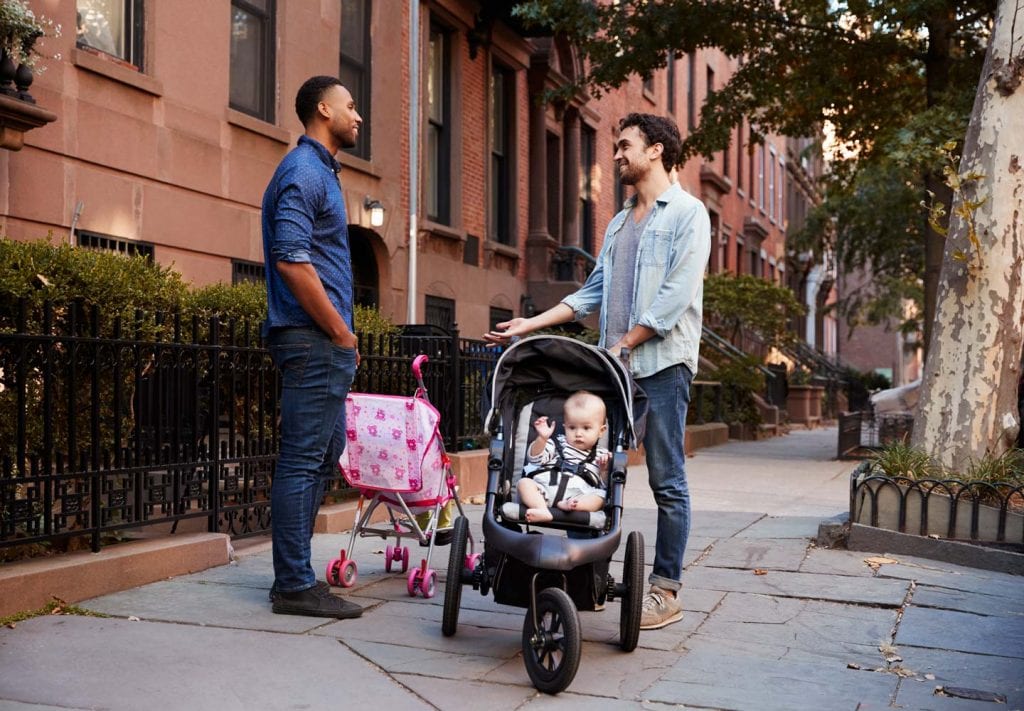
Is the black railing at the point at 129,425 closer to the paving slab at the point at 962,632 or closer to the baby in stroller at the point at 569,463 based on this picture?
the baby in stroller at the point at 569,463

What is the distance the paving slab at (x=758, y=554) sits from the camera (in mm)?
6996

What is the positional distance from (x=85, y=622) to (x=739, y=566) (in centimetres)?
358

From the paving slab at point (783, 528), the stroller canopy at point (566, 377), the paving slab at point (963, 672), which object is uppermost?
the stroller canopy at point (566, 377)

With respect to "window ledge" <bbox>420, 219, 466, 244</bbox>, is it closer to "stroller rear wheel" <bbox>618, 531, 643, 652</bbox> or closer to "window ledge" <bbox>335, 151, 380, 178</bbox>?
"window ledge" <bbox>335, 151, 380, 178</bbox>

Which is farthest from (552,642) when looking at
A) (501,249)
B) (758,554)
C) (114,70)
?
(501,249)

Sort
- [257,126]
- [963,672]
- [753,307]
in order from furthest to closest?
[753,307] < [257,126] < [963,672]

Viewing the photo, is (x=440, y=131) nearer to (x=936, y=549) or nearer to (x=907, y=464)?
(x=907, y=464)

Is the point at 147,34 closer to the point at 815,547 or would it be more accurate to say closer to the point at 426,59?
the point at 426,59

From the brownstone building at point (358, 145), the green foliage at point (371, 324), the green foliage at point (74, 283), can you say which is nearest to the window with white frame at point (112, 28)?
the brownstone building at point (358, 145)

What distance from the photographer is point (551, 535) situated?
14.7ft

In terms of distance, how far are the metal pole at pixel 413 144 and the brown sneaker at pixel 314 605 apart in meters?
10.1

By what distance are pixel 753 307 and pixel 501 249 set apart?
709 centimetres

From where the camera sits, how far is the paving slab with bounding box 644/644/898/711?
419cm

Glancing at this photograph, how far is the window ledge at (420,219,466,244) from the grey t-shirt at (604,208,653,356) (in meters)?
10.5
